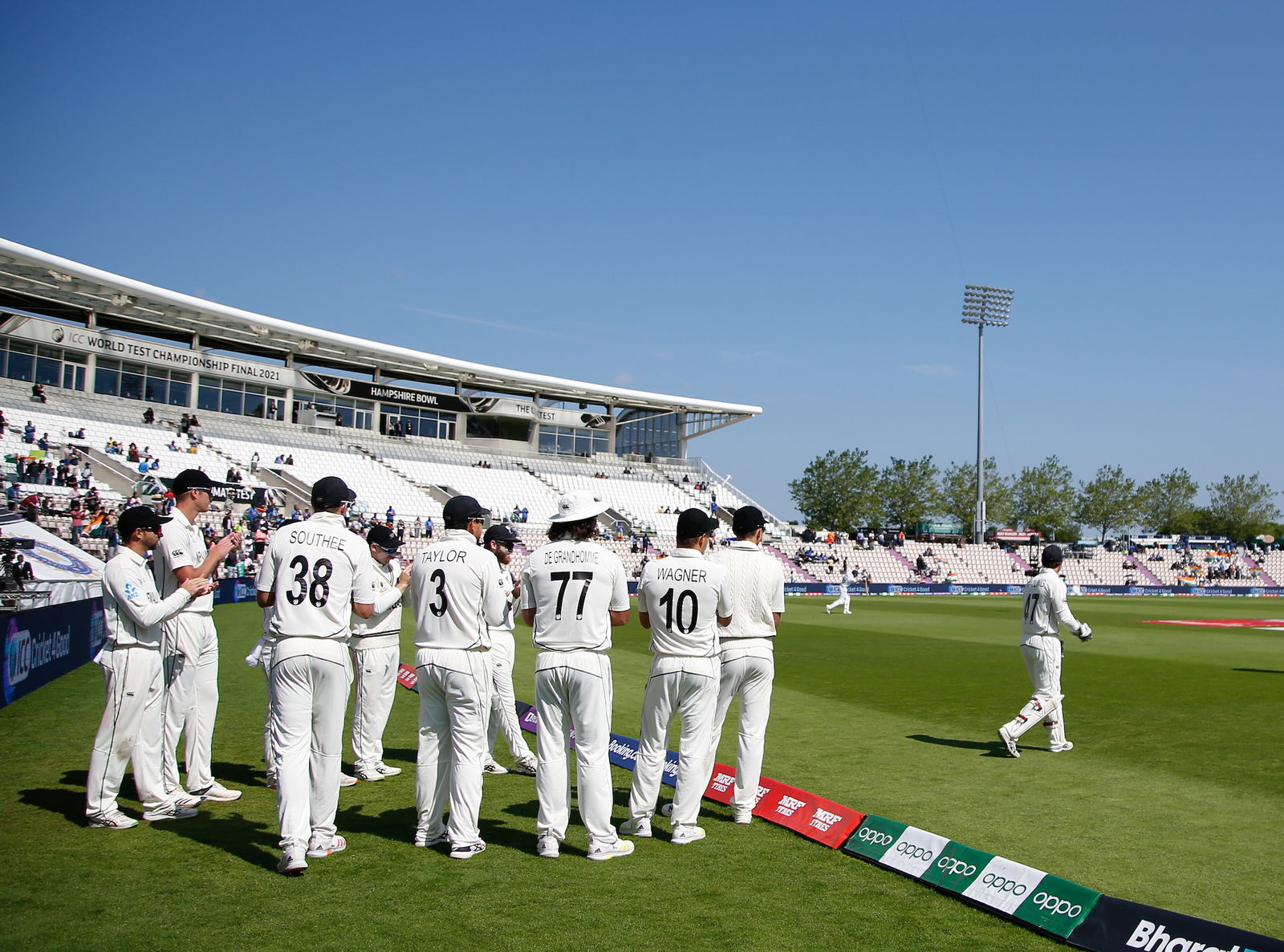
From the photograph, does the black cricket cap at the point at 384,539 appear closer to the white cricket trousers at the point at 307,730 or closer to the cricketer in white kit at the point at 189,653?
the cricketer in white kit at the point at 189,653

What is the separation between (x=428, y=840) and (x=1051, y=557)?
6.52 metres

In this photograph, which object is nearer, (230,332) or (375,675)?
(375,675)

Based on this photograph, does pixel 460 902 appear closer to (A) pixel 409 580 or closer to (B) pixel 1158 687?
(A) pixel 409 580

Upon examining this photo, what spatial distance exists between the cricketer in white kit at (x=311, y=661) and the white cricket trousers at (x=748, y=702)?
8.54 feet

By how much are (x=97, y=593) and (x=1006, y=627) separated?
22.7 meters

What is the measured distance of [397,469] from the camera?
52.8 metres

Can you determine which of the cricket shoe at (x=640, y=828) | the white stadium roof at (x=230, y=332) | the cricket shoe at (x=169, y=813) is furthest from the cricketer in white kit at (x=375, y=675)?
the white stadium roof at (x=230, y=332)

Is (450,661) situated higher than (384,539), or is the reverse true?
(384,539)

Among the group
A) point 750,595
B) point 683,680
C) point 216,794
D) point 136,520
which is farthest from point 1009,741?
point 136,520

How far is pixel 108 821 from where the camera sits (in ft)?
21.6

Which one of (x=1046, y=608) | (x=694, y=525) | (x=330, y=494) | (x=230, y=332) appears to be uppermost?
(x=230, y=332)

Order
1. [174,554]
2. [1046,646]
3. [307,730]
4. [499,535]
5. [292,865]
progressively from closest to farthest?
[292,865]
[307,730]
[174,554]
[499,535]
[1046,646]

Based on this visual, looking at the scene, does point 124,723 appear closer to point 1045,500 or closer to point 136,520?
point 136,520

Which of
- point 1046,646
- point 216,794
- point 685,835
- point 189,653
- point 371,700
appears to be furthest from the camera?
point 1046,646
